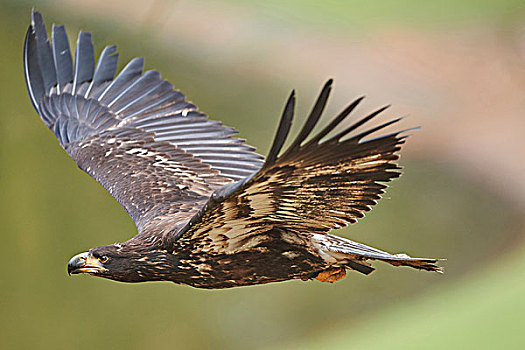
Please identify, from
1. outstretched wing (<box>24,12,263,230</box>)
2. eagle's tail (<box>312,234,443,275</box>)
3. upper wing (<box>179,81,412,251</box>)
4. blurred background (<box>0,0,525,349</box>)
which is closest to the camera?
upper wing (<box>179,81,412,251</box>)

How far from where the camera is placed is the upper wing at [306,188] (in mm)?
2951

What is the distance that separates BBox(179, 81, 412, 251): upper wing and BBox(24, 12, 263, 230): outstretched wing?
0.98 meters

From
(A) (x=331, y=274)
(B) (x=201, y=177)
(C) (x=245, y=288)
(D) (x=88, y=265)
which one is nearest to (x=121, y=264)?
(D) (x=88, y=265)

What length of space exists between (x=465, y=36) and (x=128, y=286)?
251 inches

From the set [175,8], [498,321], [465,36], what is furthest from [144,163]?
[465,36]

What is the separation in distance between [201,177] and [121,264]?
1101 millimetres

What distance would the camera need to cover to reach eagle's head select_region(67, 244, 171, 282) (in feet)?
12.1

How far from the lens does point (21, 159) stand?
35.2ft

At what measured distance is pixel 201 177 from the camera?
15.6 feet

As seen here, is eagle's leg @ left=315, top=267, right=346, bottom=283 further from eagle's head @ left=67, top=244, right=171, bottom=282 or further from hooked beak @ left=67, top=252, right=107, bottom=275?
hooked beak @ left=67, top=252, right=107, bottom=275

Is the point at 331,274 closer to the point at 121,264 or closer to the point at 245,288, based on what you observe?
the point at 121,264

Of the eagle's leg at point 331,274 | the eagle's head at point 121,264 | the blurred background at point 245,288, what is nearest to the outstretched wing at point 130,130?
the eagle's head at point 121,264

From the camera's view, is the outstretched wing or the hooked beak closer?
the hooked beak

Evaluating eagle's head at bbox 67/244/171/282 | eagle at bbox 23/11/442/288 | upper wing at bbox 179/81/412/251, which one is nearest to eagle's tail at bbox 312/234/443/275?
eagle at bbox 23/11/442/288
